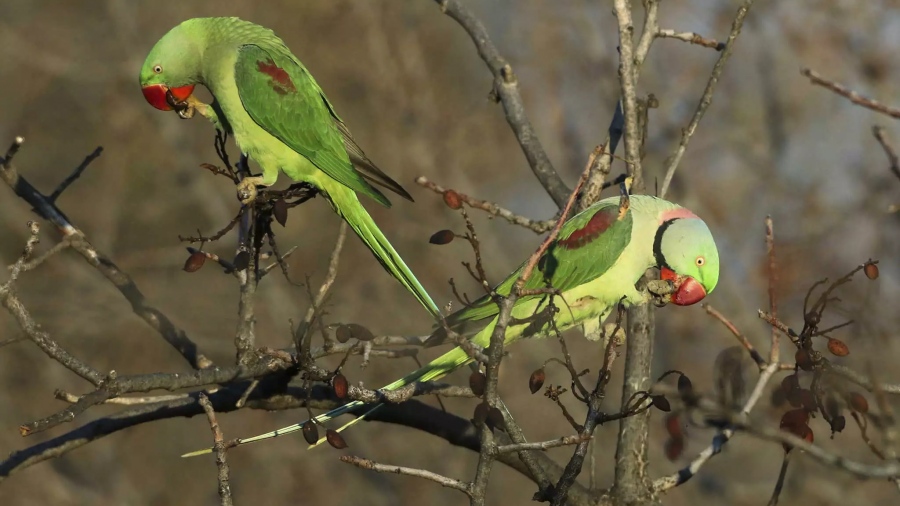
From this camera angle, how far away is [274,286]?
1048cm

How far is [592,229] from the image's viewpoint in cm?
409

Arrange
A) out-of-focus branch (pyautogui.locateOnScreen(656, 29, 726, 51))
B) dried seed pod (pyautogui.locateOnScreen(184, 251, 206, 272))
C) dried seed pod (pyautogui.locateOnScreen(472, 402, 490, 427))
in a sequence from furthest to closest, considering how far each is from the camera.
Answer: out-of-focus branch (pyautogui.locateOnScreen(656, 29, 726, 51)) → dried seed pod (pyautogui.locateOnScreen(184, 251, 206, 272)) → dried seed pod (pyautogui.locateOnScreen(472, 402, 490, 427))

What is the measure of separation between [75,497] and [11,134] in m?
5.22

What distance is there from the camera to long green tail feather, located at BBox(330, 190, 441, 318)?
4074mm

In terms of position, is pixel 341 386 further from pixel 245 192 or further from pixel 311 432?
pixel 245 192

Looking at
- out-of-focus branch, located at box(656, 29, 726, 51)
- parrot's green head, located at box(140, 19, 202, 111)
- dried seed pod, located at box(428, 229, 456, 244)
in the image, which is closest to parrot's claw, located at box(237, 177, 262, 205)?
parrot's green head, located at box(140, 19, 202, 111)

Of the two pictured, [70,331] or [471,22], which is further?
[70,331]

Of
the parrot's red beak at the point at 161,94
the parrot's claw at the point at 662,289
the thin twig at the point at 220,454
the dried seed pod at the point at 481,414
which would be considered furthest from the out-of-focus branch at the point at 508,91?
the thin twig at the point at 220,454

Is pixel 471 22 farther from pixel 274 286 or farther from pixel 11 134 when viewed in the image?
pixel 11 134

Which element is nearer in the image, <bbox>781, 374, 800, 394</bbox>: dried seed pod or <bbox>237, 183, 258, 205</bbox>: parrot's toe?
<bbox>781, 374, 800, 394</bbox>: dried seed pod

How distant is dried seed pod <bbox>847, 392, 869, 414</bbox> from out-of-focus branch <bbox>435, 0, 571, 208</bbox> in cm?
220

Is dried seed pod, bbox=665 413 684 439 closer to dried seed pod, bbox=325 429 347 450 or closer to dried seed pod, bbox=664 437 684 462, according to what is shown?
dried seed pod, bbox=664 437 684 462

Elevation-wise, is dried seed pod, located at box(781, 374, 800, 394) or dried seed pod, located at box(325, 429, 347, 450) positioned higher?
dried seed pod, located at box(781, 374, 800, 394)

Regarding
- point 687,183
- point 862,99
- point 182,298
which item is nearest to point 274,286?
point 182,298
